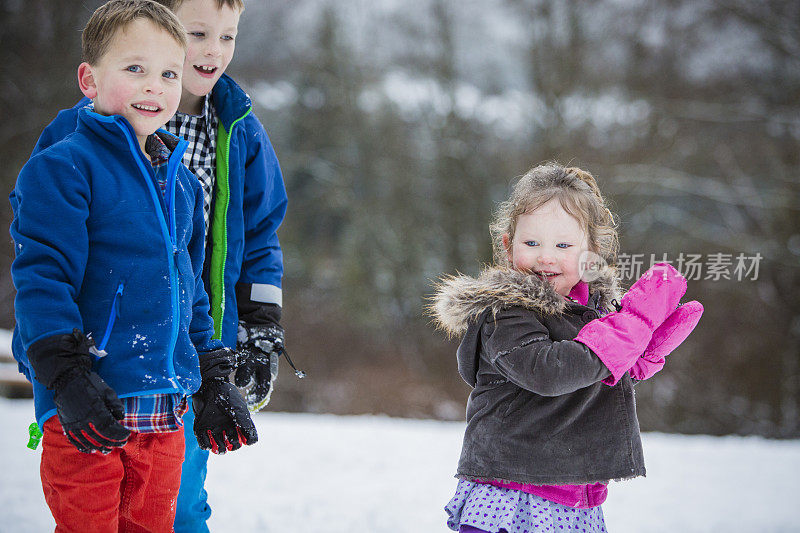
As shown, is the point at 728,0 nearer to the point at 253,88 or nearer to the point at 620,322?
the point at 253,88

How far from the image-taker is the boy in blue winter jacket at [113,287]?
1460 mm

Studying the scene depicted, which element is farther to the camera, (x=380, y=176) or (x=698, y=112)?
(x=380, y=176)

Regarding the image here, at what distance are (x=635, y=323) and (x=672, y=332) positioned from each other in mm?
139

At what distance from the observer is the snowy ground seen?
3.14 m

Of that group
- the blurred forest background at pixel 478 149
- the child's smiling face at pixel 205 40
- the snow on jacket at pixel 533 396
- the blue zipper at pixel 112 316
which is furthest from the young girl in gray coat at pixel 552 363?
the blurred forest background at pixel 478 149

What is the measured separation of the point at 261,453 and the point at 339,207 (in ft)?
29.0

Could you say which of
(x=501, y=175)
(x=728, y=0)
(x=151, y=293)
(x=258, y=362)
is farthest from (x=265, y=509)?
(x=728, y=0)

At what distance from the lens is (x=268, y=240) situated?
7.77ft

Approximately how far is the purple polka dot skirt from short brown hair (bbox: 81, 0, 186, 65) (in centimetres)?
126

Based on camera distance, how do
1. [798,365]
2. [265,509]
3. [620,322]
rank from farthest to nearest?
[798,365] → [265,509] → [620,322]

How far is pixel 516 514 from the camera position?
6.00 feet

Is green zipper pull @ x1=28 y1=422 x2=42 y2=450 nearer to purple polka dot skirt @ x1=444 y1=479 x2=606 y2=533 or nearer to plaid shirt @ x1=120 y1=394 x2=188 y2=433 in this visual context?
plaid shirt @ x1=120 y1=394 x2=188 y2=433

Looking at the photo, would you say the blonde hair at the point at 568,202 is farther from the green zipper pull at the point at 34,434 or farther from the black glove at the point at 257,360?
the green zipper pull at the point at 34,434

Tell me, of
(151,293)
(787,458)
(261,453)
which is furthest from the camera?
(787,458)
